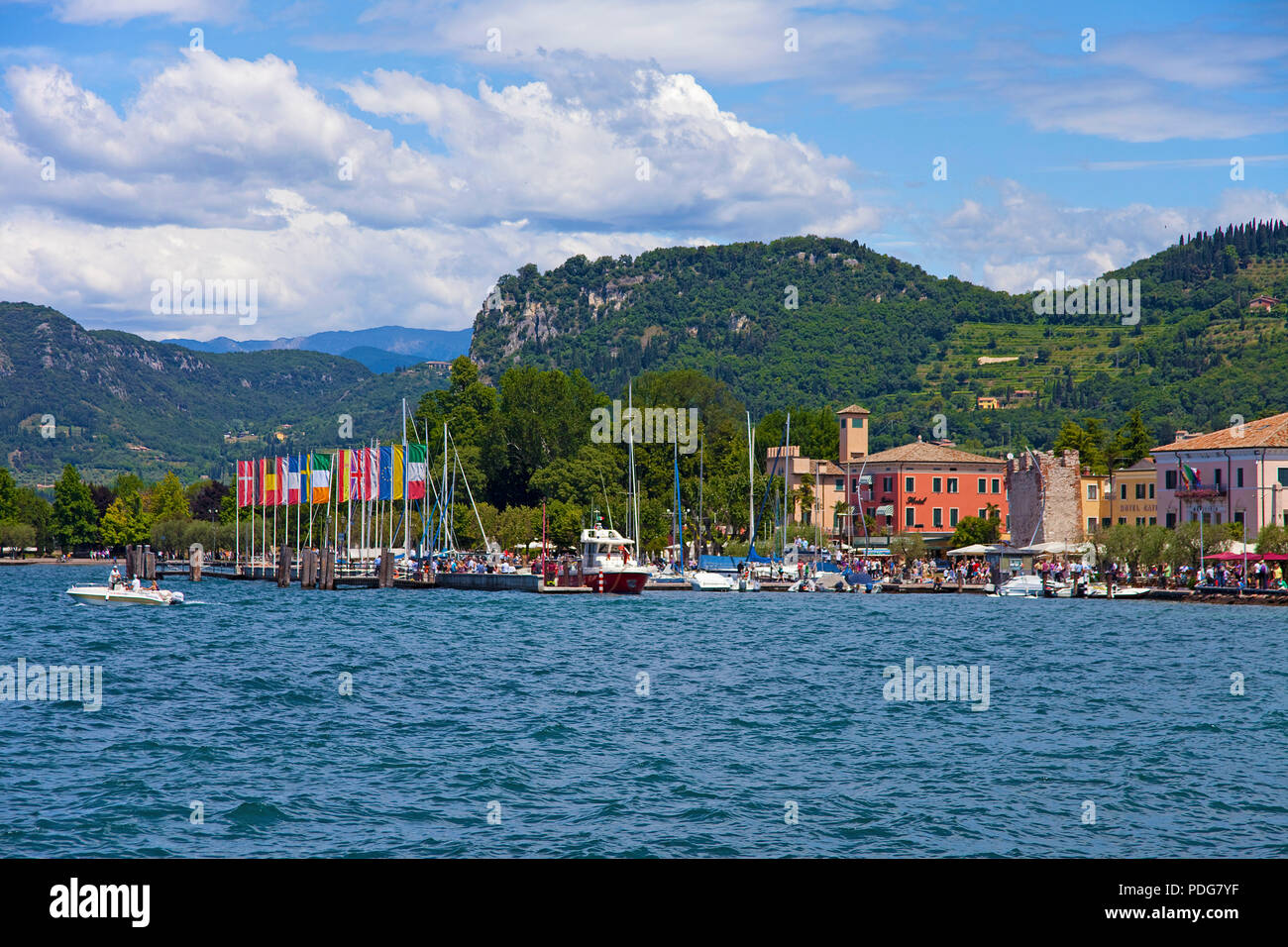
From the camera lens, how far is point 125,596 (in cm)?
7344

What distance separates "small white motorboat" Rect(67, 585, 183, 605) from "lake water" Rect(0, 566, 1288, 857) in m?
18.4

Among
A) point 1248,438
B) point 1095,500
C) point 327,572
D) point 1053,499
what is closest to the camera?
point 1248,438

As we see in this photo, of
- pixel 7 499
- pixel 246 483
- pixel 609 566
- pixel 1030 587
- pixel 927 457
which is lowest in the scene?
pixel 1030 587

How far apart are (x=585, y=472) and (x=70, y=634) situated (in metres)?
62.4

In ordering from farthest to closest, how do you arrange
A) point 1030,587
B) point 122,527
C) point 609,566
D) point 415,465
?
point 122,527 → point 415,465 → point 1030,587 → point 609,566

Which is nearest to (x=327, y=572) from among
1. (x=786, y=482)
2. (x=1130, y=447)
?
(x=786, y=482)

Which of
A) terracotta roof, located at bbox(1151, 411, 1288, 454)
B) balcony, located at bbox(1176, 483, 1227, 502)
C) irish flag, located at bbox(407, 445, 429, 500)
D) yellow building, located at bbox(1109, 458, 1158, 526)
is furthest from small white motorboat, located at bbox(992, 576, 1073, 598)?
irish flag, located at bbox(407, 445, 429, 500)

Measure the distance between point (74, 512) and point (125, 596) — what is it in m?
128

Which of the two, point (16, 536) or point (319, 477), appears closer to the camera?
point (319, 477)

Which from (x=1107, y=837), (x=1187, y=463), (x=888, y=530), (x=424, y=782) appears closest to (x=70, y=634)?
(x=424, y=782)

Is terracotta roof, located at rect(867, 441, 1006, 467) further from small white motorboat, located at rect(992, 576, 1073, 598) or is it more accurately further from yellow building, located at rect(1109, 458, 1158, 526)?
small white motorboat, located at rect(992, 576, 1073, 598)

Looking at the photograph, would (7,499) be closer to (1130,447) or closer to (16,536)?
(16,536)

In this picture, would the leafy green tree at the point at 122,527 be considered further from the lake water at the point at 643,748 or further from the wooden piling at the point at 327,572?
the lake water at the point at 643,748
